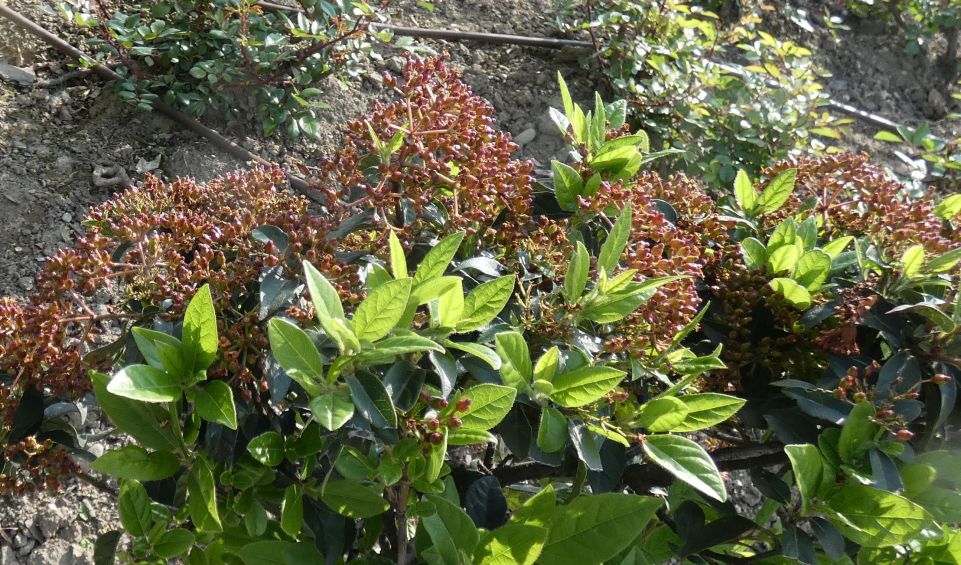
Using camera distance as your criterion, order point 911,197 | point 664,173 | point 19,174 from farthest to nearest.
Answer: point 664,173
point 911,197
point 19,174

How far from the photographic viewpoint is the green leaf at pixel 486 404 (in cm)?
118

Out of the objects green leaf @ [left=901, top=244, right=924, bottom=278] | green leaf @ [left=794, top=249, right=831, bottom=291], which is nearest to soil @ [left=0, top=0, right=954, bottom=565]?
green leaf @ [left=794, top=249, right=831, bottom=291]

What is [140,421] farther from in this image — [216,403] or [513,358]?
[513,358]

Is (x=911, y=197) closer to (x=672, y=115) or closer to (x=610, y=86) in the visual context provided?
(x=672, y=115)

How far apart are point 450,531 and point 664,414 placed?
375mm

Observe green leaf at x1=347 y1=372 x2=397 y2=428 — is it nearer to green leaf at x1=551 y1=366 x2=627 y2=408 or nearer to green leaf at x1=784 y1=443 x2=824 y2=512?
green leaf at x1=551 y1=366 x2=627 y2=408

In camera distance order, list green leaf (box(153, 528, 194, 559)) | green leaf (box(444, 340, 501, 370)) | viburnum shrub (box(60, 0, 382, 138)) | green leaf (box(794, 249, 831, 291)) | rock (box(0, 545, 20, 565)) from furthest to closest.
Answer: viburnum shrub (box(60, 0, 382, 138))
rock (box(0, 545, 20, 565))
green leaf (box(794, 249, 831, 291))
green leaf (box(153, 528, 194, 559))
green leaf (box(444, 340, 501, 370))

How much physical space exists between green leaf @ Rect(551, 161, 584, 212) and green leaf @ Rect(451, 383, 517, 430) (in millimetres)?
503

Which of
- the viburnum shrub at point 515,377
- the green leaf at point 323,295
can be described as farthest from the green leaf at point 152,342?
the green leaf at point 323,295

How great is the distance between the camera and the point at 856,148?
14.7 ft

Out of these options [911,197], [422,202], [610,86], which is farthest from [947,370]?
[610,86]

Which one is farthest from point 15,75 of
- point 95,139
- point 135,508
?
point 135,508

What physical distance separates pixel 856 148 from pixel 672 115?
142 centimetres

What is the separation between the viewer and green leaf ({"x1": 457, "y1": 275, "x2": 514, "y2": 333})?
49.1 inches
